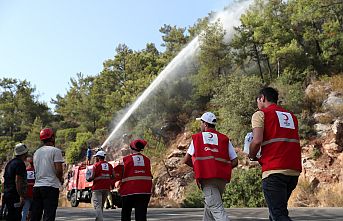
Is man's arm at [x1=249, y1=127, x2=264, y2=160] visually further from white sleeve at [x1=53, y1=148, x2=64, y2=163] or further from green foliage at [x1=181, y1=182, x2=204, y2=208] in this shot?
green foliage at [x1=181, y1=182, x2=204, y2=208]

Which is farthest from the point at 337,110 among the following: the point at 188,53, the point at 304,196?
the point at 188,53

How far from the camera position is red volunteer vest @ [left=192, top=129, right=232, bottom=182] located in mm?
6289

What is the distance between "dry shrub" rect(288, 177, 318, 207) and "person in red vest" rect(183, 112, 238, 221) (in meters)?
14.4

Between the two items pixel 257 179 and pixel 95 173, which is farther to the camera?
pixel 257 179

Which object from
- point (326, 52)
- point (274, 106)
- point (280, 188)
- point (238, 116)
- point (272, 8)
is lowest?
point (280, 188)

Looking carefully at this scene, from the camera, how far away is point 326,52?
2984cm

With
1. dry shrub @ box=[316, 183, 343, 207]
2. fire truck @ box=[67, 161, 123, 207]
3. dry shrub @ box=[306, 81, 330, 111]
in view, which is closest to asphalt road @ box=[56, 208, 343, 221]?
dry shrub @ box=[316, 183, 343, 207]

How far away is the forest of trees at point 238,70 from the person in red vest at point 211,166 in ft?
60.9

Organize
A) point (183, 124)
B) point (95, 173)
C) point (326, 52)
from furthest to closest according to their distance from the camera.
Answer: point (183, 124)
point (326, 52)
point (95, 173)

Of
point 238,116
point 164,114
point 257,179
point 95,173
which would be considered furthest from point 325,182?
point 164,114

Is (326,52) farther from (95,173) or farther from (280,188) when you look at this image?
(280,188)

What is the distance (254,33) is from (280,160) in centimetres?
2658

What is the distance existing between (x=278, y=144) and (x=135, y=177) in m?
3.57

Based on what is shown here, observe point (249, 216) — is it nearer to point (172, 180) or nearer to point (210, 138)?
point (210, 138)
